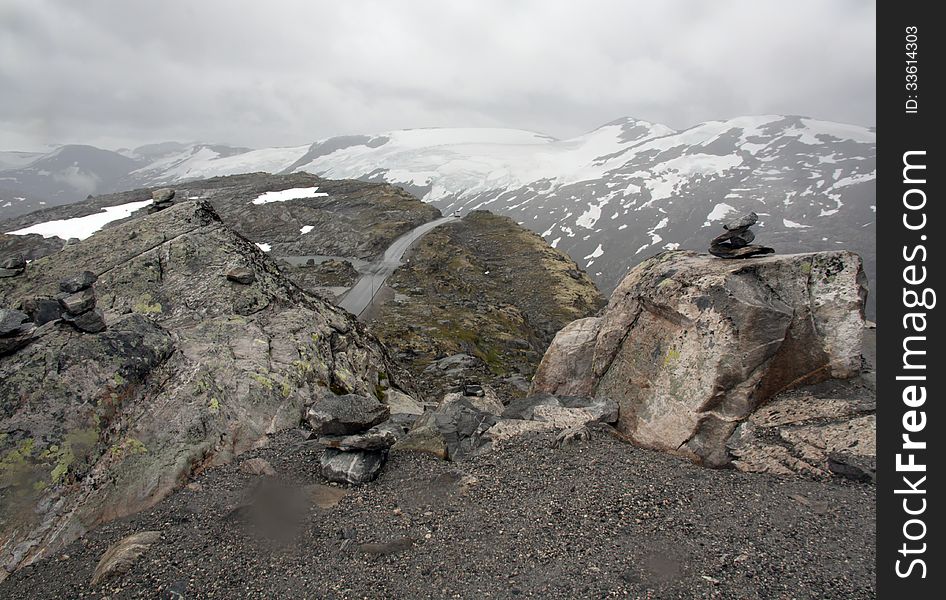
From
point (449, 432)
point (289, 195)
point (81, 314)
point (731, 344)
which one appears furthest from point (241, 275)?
point (289, 195)

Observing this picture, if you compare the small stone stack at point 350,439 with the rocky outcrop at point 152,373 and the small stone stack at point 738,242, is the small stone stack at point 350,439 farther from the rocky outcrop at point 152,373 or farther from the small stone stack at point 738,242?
the small stone stack at point 738,242

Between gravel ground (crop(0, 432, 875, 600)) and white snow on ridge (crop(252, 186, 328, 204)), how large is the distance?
91371mm

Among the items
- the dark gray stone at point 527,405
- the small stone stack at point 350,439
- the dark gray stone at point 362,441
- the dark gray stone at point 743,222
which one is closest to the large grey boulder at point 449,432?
the small stone stack at point 350,439

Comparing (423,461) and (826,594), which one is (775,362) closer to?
(826,594)

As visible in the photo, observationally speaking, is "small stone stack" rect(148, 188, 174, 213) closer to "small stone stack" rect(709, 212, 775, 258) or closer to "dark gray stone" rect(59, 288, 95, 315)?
"dark gray stone" rect(59, 288, 95, 315)

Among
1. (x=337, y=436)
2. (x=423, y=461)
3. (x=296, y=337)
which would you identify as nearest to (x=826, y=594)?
(x=423, y=461)

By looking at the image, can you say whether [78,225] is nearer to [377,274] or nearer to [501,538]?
[377,274]

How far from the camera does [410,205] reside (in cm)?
9925

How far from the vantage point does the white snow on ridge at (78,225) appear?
60656 millimetres

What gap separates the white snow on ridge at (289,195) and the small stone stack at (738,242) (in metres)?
91.6

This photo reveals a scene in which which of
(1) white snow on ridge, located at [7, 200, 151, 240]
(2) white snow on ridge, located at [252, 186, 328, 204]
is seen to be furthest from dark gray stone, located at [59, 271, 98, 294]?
(2) white snow on ridge, located at [252, 186, 328, 204]

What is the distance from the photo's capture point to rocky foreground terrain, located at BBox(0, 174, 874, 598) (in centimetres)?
836

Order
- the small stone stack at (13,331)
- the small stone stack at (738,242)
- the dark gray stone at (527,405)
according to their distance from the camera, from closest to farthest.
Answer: the small stone stack at (13,331), the small stone stack at (738,242), the dark gray stone at (527,405)
